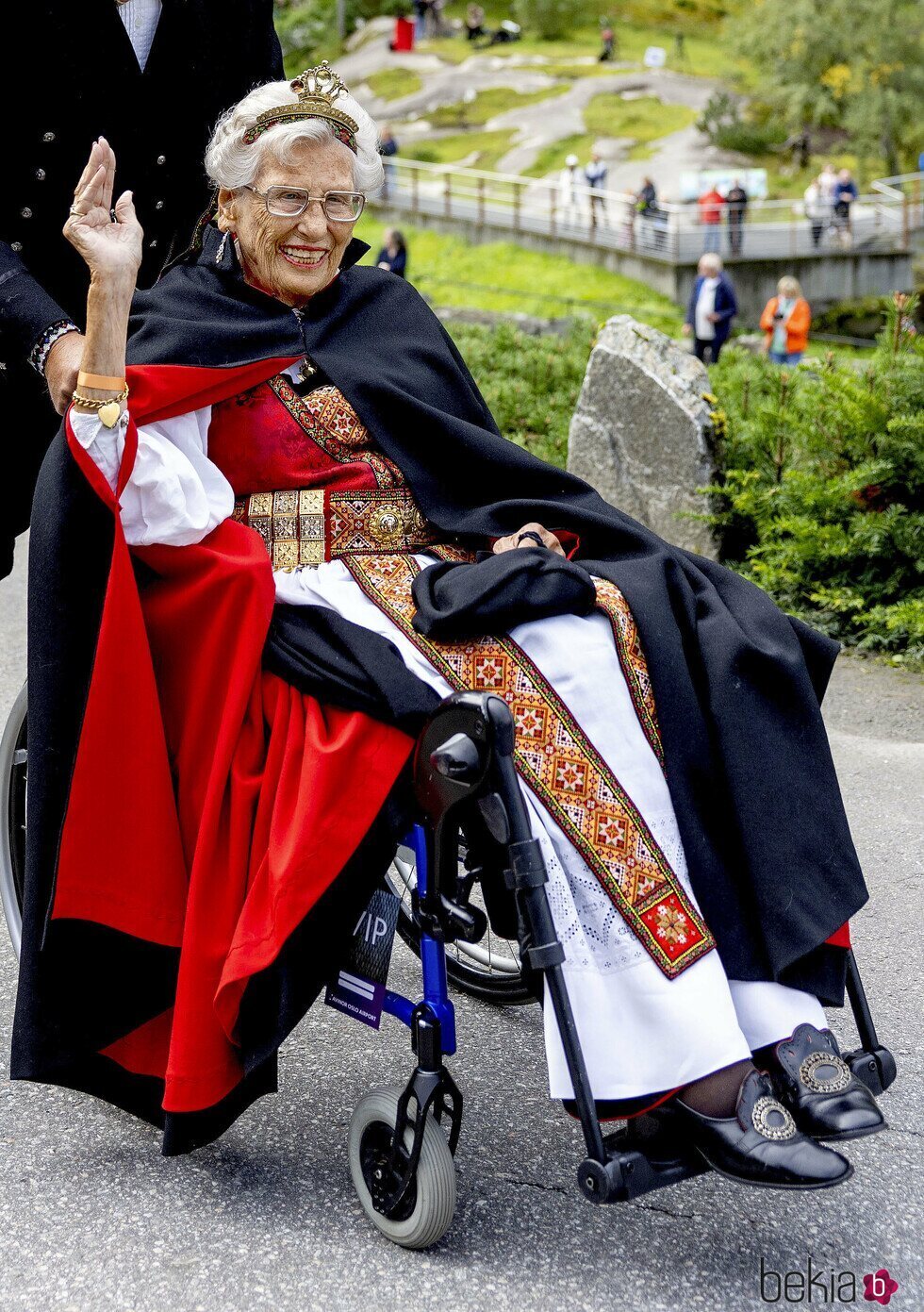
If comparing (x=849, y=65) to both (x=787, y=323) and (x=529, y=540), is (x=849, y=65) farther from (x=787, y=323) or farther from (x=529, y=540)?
(x=529, y=540)

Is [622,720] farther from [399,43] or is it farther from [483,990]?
[399,43]

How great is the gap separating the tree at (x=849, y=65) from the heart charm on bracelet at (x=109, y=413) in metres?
31.8

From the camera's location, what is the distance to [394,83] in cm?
3922

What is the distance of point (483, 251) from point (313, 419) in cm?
2414

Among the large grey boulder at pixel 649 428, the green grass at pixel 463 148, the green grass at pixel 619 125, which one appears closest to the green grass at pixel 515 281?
the green grass at pixel 619 125

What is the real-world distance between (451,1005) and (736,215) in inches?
951

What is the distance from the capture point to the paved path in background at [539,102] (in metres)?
31.7

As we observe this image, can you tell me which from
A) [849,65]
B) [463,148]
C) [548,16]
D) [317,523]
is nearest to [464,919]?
[317,523]

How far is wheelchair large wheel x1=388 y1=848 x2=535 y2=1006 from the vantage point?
10.8 feet

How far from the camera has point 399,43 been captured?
4159 centimetres

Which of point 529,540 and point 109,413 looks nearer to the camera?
point 109,413

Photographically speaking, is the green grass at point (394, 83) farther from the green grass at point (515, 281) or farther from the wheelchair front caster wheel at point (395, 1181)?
the wheelchair front caster wheel at point (395, 1181)

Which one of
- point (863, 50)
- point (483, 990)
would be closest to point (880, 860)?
point (483, 990)

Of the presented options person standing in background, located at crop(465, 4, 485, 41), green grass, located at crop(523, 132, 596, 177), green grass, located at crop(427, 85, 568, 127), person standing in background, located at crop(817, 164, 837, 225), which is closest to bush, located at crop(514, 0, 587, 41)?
person standing in background, located at crop(465, 4, 485, 41)
